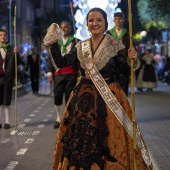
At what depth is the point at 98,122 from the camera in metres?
5.86

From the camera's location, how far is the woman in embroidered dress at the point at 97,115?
580cm

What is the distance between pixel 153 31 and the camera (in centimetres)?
6331

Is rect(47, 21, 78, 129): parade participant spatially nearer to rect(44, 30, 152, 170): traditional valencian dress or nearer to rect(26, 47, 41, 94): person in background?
rect(44, 30, 152, 170): traditional valencian dress

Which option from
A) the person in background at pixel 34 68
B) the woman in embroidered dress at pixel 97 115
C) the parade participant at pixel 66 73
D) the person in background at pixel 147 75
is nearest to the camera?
the woman in embroidered dress at pixel 97 115

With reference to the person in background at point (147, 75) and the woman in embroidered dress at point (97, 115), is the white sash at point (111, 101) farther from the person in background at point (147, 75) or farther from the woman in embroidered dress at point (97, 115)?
the person in background at point (147, 75)

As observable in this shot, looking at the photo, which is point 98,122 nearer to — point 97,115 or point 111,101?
point 97,115

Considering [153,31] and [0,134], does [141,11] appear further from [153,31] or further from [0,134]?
[0,134]

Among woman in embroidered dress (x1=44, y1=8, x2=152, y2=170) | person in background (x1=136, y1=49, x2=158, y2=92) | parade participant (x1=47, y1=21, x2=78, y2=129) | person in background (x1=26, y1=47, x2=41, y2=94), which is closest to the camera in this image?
woman in embroidered dress (x1=44, y1=8, x2=152, y2=170)

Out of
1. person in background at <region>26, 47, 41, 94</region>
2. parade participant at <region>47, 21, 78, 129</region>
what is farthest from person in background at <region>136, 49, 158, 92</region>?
parade participant at <region>47, 21, 78, 129</region>

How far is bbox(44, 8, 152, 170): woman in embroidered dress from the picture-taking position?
580 centimetres

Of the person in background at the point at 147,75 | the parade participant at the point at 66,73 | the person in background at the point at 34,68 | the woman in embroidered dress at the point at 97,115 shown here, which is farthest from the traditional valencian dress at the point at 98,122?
the person in background at the point at 147,75

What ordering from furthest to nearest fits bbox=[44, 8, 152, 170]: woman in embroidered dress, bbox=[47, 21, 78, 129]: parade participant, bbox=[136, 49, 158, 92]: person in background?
bbox=[136, 49, 158, 92]: person in background → bbox=[47, 21, 78, 129]: parade participant → bbox=[44, 8, 152, 170]: woman in embroidered dress

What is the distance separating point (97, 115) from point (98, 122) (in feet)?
0.25

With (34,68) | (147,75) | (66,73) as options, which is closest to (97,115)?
(66,73)
